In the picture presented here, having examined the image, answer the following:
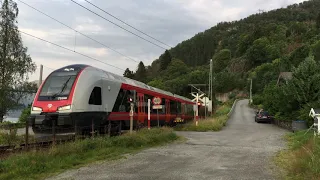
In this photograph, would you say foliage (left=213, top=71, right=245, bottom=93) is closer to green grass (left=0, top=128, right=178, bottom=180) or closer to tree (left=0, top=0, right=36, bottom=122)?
tree (left=0, top=0, right=36, bottom=122)

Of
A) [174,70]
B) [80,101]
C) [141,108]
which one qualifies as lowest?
[141,108]

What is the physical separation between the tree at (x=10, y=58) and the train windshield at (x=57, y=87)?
1063 inches

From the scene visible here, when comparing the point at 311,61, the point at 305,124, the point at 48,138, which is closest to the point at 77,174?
the point at 48,138

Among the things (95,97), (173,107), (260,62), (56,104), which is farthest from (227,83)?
(56,104)

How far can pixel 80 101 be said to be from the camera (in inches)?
605

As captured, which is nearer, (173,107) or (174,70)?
(173,107)

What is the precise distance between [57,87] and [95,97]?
1.77m

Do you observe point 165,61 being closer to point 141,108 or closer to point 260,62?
point 260,62

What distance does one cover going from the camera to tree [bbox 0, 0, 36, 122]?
41.5 m

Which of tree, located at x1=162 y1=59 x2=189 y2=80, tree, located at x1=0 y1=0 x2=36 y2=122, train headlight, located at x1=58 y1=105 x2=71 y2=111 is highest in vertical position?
tree, located at x1=162 y1=59 x2=189 y2=80

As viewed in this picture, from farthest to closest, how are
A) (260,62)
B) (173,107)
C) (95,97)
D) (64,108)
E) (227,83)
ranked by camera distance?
(260,62) → (227,83) → (173,107) → (95,97) → (64,108)

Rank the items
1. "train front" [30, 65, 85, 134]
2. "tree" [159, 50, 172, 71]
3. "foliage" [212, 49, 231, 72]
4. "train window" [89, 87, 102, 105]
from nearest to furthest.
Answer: "train front" [30, 65, 85, 134] < "train window" [89, 87, 102, 105] < "tree" [159, 50, 172, 71] < "foliage" [212, 49, 231, 72]

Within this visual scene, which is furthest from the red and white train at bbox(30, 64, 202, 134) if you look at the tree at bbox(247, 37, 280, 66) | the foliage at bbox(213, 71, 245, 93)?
the tree at bbox(247, 37, 280, 66)

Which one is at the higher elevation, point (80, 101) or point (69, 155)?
point (80, 101)
